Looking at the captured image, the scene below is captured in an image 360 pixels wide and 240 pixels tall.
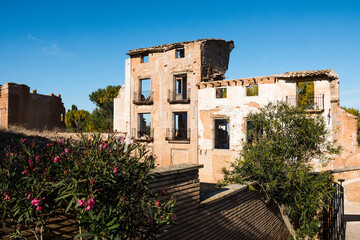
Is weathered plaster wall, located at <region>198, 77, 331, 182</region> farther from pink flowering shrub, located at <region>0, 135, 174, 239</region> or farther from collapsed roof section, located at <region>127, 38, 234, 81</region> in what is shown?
pink flowering shrub, located at <region>0, 135, 174, 239</region>

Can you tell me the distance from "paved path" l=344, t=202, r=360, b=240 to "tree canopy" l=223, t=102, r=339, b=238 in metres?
5.21

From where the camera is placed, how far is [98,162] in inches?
127

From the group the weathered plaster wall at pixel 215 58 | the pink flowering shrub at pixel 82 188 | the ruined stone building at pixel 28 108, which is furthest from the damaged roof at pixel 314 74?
the ruined stone building at pixel 28 108

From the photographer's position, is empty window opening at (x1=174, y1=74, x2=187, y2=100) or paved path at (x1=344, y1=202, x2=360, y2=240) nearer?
paved path at (x1=344, y1=202, x2=360, y2=240)

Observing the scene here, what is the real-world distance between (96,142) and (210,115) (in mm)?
16278

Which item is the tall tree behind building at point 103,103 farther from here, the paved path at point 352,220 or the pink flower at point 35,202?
the pink flower at point 35,202

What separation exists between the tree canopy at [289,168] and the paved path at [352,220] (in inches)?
205

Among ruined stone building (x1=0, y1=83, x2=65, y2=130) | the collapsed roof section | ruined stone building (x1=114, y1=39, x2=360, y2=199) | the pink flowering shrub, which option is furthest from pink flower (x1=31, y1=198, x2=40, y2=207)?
the collapsed roof section

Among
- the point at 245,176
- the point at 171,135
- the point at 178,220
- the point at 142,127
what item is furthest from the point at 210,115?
the point at 178,220

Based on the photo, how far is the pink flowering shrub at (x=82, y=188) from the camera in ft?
9.35

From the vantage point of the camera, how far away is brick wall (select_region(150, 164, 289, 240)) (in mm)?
5750

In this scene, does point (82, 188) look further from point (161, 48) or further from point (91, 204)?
point (161, 48)

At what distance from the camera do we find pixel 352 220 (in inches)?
638

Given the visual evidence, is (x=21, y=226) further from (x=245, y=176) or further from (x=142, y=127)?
(x=142, y=127)
